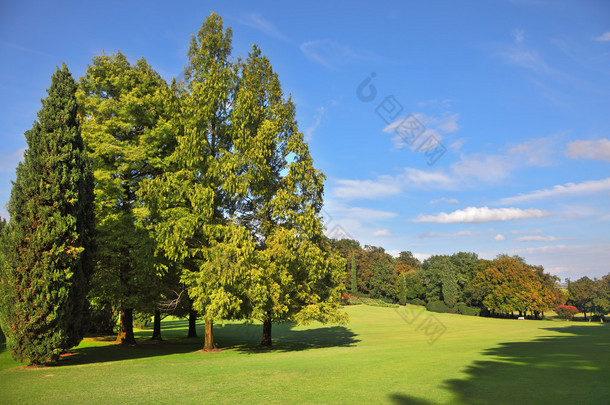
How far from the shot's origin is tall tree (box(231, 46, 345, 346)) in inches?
723

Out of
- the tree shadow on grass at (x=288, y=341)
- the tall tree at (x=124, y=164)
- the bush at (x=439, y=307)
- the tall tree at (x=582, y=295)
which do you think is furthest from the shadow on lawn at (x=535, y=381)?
the tall tree at (x=582, y=295)

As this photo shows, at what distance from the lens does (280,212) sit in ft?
65.0

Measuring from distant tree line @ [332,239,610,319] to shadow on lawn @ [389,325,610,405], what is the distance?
4951 centimetres

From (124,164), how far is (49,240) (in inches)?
297

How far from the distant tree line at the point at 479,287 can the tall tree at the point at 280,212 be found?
4314cm

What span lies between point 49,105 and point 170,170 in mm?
7043

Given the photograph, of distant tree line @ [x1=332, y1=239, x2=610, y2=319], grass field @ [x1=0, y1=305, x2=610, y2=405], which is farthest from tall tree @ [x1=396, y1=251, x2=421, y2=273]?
grass field @ [x1=0, y1=305, x2=610, y2=405]

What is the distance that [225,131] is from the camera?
20.5 metres

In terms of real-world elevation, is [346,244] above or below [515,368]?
above

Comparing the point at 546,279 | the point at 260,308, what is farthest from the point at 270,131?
the point at 546,279

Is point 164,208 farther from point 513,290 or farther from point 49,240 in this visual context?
point 513,290

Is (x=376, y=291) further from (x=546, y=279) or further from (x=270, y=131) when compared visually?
(x=270, y=131)

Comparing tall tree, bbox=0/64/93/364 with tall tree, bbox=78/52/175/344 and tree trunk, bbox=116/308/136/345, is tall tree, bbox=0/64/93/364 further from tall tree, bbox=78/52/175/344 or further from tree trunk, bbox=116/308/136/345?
tree trunk, bbox=116/308/136/345

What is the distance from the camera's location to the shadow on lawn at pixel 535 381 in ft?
26.7
